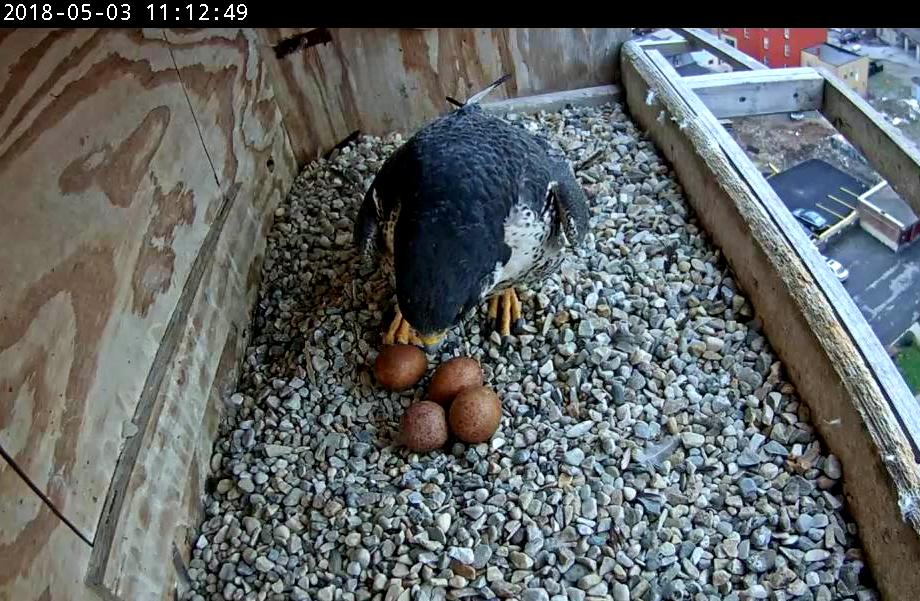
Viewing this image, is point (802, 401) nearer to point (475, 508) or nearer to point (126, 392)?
point (475, 508)

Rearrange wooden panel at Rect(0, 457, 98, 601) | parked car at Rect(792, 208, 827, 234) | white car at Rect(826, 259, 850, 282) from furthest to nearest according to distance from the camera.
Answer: parked car at Rect(792, 208, 827, 234) < white car at Rect(826, 259, 850, 282) < wooden panel at Rect(0, 457, 98, 601)

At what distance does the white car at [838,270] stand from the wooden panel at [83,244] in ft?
5.20

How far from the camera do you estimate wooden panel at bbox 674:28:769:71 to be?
8.61ft

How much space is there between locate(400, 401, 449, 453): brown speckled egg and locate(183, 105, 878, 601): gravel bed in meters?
0.05

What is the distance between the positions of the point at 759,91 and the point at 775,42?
0.23 meters

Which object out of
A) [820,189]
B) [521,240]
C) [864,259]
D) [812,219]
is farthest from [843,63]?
[521,240]

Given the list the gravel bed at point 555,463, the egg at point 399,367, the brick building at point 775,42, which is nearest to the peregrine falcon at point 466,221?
the egg at point 399,367

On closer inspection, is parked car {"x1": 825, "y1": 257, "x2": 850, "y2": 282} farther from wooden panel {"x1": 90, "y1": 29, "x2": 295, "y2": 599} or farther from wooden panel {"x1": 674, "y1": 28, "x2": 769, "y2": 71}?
wooden panel {"x1": 90, "y1": 29, "x2": 295, "y2": 599}

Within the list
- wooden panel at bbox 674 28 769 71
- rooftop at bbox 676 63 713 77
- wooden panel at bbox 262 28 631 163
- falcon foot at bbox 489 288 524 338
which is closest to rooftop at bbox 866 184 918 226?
wooden panel at bbox 674 28 769 71

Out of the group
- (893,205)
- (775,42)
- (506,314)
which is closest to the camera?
(893,205)

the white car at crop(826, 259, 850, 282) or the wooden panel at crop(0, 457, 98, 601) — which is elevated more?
the wooden panel at crop(0, 457, 98, 601)

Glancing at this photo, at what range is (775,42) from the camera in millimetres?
2391

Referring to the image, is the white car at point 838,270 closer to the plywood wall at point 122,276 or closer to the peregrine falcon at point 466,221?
the peregrine falcon at point 466,221

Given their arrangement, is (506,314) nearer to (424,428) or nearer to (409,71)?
(424,428)
